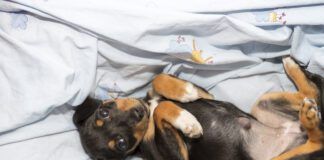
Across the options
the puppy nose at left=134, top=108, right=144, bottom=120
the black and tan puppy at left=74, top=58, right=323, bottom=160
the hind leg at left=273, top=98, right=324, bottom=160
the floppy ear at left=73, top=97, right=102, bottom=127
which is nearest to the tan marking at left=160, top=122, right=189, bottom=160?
the black and tan puppy at left=74, top=58, right=323, bottom=160

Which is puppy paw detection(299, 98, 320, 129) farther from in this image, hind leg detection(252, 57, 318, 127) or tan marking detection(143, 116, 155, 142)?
tan marking detection(143, 116, 155, 142)

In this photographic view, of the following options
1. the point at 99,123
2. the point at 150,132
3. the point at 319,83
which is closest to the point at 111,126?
the point at 99,123

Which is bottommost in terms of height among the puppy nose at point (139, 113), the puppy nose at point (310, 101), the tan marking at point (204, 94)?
the puppy nose at point (139, 113)

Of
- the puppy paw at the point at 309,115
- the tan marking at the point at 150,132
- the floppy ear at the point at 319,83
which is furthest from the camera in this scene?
the tan marking at the point at 150,132

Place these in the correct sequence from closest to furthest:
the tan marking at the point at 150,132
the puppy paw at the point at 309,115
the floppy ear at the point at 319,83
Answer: the puppy paw at the point at 309,115
the floppy ear at the point at 319,83
the tan marking at the point at 150,132

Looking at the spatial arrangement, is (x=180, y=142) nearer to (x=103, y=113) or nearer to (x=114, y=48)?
(x=103, y=113)

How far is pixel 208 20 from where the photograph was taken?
166cm

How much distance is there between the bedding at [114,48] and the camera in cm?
166

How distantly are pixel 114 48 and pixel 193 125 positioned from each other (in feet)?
1.56

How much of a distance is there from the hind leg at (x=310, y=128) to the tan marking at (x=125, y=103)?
2.29 feet

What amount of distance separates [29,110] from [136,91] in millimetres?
538

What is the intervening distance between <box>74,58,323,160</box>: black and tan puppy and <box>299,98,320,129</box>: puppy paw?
31mm

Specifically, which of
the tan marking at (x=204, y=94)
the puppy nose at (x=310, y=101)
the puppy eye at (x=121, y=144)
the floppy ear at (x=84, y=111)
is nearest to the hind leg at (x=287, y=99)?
the puppy nose at (x=310, y=101)

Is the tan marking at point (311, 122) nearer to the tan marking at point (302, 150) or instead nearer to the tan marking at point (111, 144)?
the tan marking at point (302, 150)
